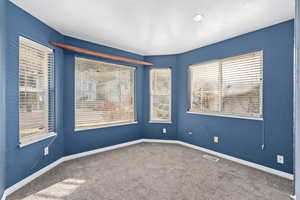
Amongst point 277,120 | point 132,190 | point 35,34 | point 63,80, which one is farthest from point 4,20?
point 277,120

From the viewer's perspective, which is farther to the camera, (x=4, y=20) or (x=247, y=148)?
(x=247, y=148)

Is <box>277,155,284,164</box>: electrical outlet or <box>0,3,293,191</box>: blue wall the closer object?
Result: <box>0,3,293,191</box>: blue wall

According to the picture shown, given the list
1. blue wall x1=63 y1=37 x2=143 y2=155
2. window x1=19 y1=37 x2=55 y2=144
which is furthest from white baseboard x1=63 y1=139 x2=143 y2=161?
window x1=19 y1=37 x2=55 y2=144

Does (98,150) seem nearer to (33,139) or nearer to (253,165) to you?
(33,139)

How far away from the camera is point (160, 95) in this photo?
4.24m

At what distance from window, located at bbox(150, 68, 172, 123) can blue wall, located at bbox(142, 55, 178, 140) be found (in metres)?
0.12

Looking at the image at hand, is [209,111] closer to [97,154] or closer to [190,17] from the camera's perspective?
[190,17]

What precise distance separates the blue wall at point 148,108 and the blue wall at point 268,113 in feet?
3.23

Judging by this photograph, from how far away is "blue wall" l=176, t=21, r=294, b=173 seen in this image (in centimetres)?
230

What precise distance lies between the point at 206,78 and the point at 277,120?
5.32ft

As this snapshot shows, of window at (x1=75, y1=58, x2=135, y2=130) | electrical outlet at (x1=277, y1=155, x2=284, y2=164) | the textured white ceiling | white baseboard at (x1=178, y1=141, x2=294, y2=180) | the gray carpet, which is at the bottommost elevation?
the gray carpet

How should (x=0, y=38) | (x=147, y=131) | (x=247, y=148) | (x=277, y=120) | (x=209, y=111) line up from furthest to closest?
(x=147, y=131), (x=209, y=111), (x=247, y=148), (x=277, y=120), (x=0, y=38)

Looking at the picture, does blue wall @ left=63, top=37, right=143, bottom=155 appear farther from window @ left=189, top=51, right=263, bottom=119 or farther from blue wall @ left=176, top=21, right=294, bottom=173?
blue wall @ left=176, top=21, right=294, bottom=173

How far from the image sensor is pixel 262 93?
2.57 meters
